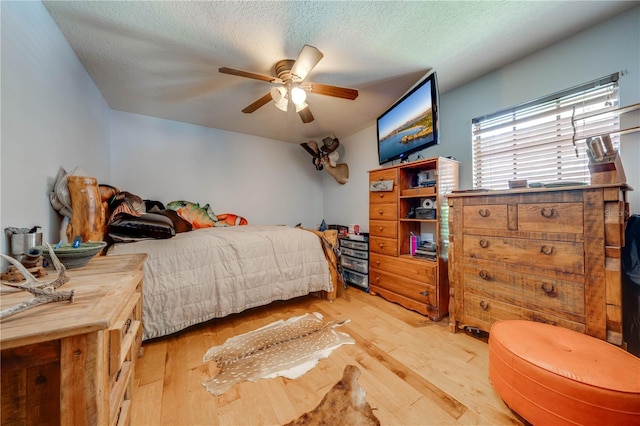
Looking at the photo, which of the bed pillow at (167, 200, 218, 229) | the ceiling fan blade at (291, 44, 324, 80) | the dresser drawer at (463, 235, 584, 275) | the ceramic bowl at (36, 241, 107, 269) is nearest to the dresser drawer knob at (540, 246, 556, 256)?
the dresser drawer at (463, 235, 584, 275)

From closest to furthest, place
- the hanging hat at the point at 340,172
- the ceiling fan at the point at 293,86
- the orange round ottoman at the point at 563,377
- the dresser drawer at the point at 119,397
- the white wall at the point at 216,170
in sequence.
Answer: the dresser drawer at the point at 119,397
the orange round ottoman at the point at 563,377
the ceiling fan at the point at 293,86
the white wall at the point at 216,170
the hanging hat at the point at 340,172

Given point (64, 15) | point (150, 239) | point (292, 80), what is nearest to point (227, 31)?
point (292, 80)

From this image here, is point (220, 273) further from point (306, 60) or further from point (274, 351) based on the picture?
point (306, 60)

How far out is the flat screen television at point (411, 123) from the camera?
6.18ft

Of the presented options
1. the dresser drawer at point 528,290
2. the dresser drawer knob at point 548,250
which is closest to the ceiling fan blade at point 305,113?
the dresser drawer at point 528,290

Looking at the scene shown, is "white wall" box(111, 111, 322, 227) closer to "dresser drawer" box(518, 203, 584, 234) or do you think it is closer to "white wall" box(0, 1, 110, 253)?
"white wall" box(0, 1, 110, 253)

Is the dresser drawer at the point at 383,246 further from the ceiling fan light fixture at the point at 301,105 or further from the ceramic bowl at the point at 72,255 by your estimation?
the ceramic bowl at the point at 72,255

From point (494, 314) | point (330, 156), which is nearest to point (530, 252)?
point (494, 314)

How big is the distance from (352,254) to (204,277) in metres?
1.77

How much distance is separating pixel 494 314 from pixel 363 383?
104cm

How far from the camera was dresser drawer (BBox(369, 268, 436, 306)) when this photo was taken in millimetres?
2014

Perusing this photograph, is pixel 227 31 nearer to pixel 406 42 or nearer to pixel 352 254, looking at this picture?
pixel 406 42

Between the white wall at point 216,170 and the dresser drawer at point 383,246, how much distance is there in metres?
1.86

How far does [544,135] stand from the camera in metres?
1.73
